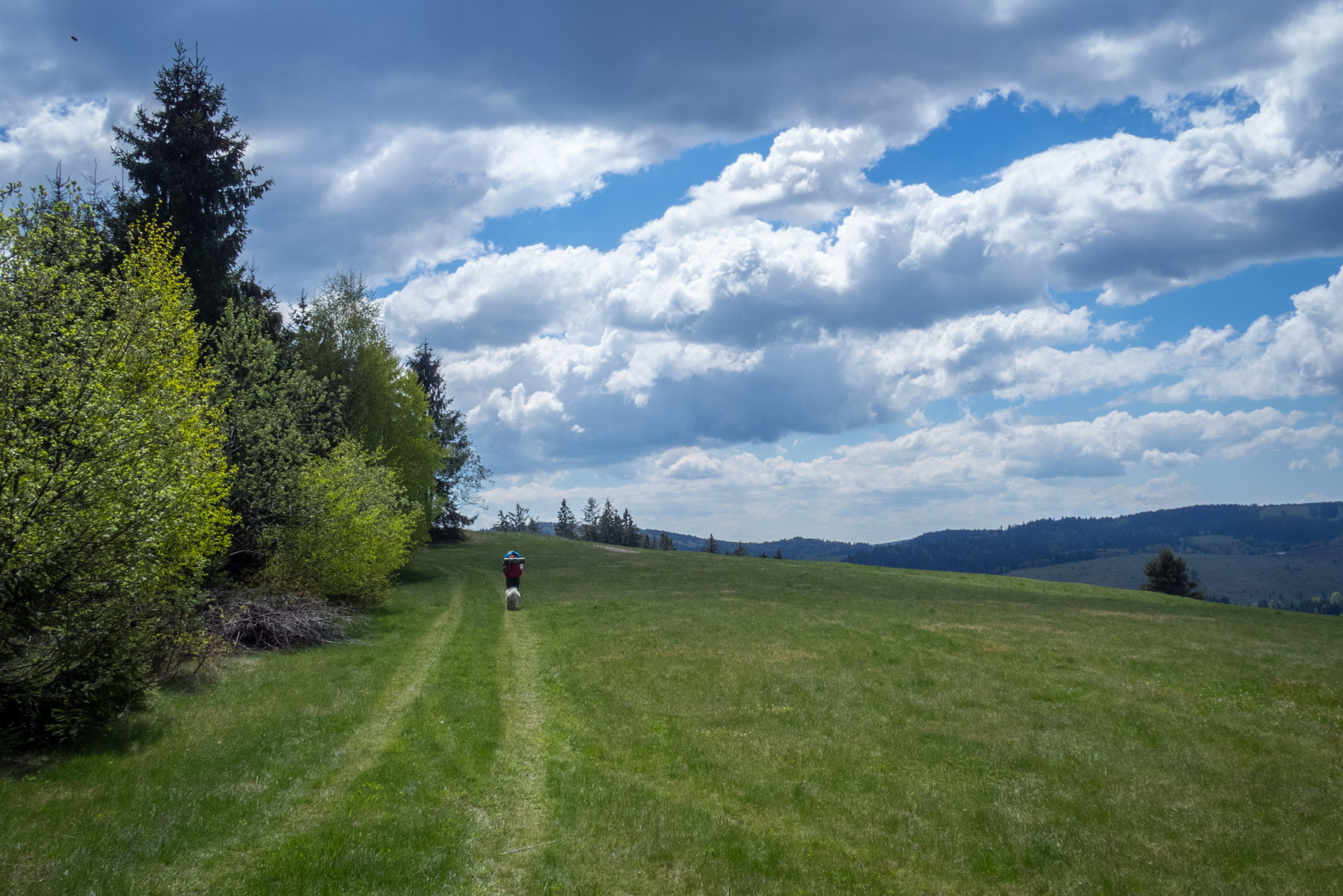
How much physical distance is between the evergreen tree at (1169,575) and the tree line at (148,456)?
3736 inches

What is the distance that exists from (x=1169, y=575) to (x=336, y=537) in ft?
334

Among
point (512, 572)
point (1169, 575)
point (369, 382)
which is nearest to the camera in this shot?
point (512, 572)

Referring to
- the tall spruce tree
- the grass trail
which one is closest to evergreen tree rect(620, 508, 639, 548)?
the tall spruce tree

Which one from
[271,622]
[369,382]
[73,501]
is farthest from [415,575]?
[73,501]

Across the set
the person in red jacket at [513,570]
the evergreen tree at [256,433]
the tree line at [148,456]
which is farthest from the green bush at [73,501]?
the person in red jacket at [513,570]

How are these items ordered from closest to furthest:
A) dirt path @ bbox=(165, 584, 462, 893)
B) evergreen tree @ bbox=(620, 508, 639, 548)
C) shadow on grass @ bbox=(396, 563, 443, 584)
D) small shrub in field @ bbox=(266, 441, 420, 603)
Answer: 1. dirt path @ bbox=(165, 584, 462, 893)
2. small shrub in field @ bbox=(266, 441, 420, 603)
3. shadow on grass @ bbox=(396, 563, 443, 584)
4. evergreen tree @ bbox=(620, 508, 639, 548)

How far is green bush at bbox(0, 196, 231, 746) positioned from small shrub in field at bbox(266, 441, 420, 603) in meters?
12.8

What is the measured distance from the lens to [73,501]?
14.3 m

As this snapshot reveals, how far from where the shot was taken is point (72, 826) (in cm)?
1147

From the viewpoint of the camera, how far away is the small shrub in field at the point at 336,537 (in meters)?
32.4

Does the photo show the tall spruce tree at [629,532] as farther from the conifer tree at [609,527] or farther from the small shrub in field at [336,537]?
the small shrub in field at [336,537]

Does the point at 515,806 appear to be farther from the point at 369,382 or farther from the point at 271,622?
the point at 369,382

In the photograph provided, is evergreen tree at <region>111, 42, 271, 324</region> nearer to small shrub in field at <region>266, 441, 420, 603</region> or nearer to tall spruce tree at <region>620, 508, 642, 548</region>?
small shrub in field at <region>266, 441, 420, 603</region>

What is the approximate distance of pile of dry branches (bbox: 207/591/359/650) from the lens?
26.2m
